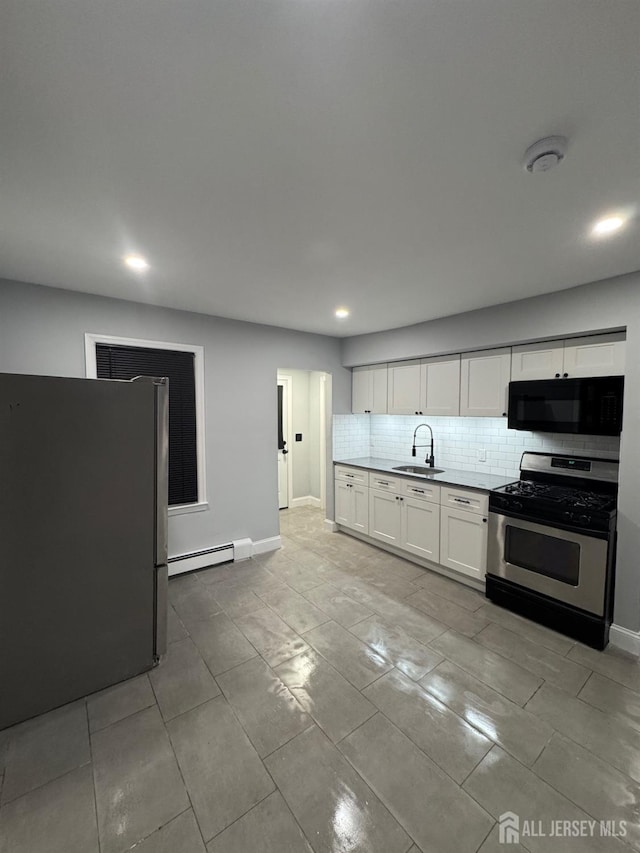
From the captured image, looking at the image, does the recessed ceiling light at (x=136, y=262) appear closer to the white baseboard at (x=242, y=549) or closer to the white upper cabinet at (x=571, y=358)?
the white baseboard at (x=242, y=549)

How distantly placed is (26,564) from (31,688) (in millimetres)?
689

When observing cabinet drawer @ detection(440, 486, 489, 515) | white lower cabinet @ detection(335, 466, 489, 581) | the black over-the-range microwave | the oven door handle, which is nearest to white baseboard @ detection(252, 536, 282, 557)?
white lower cabinet @ detection(335, 466, 489, 581)

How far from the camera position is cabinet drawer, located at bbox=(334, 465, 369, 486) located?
407cm

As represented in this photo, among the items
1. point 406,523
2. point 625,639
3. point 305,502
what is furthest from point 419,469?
point 305,502

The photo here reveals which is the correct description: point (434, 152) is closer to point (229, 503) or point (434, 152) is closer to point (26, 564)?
point (26, 564)

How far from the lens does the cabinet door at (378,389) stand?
4.16 meters

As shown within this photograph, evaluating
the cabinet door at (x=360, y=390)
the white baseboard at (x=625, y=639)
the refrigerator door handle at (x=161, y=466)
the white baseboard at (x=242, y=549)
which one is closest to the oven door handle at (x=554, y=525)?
the white baseboard at (x=625, y=639)

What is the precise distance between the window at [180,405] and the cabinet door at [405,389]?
2.19 metres

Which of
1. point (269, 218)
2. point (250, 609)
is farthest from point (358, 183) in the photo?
point (250, 609)

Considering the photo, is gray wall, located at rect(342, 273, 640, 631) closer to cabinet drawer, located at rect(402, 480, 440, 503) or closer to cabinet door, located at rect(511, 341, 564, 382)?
cabinet door, located at rect(511, 341, 564, 382)

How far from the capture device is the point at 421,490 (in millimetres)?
3430

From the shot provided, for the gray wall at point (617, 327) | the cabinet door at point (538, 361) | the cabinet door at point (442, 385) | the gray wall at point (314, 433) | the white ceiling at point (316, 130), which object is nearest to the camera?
the white ceiling at point (316, 130)

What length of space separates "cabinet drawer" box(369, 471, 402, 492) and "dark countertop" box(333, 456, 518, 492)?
6 cm

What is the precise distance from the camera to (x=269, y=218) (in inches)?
63.3
